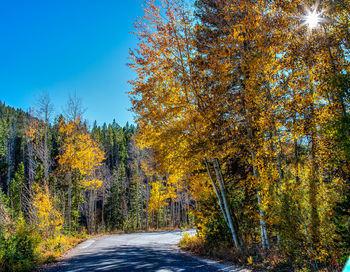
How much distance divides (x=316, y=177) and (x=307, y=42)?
472 cm

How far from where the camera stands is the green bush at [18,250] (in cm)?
699

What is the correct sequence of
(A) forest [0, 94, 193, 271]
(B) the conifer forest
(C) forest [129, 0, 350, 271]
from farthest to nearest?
(A) forest [0, 94, 193, 271]
(C) forest [129, 0, 350, 271]
(B) the conifer forest

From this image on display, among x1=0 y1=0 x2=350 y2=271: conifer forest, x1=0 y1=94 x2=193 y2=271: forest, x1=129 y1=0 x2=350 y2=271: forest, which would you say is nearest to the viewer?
x1=0 y1=0 x2=350 y2=271: conifer forest

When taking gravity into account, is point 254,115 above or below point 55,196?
above

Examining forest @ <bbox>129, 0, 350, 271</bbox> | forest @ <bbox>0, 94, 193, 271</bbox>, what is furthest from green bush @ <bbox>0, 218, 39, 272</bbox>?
forest @ <bbox>129, 0, 350, 271</bbox>

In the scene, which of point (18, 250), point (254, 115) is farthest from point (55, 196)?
point (254, 115)

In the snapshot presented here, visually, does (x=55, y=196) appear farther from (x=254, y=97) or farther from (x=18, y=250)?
(x=254, y=97)

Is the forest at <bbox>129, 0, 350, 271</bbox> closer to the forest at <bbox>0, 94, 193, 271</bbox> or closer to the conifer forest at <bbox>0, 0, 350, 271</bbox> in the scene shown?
the conifer forest at <bbox>0, 0, 350, 271</bbox>

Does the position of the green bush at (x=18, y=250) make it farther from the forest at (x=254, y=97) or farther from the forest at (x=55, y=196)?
the forest at (x=254, y=97)

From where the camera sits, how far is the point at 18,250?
7758mm

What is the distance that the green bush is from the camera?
699 centimetres

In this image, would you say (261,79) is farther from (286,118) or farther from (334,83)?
(334,83)

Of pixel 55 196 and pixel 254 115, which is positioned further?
pixel 55 196

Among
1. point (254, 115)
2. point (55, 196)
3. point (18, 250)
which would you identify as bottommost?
point (18, 250)
